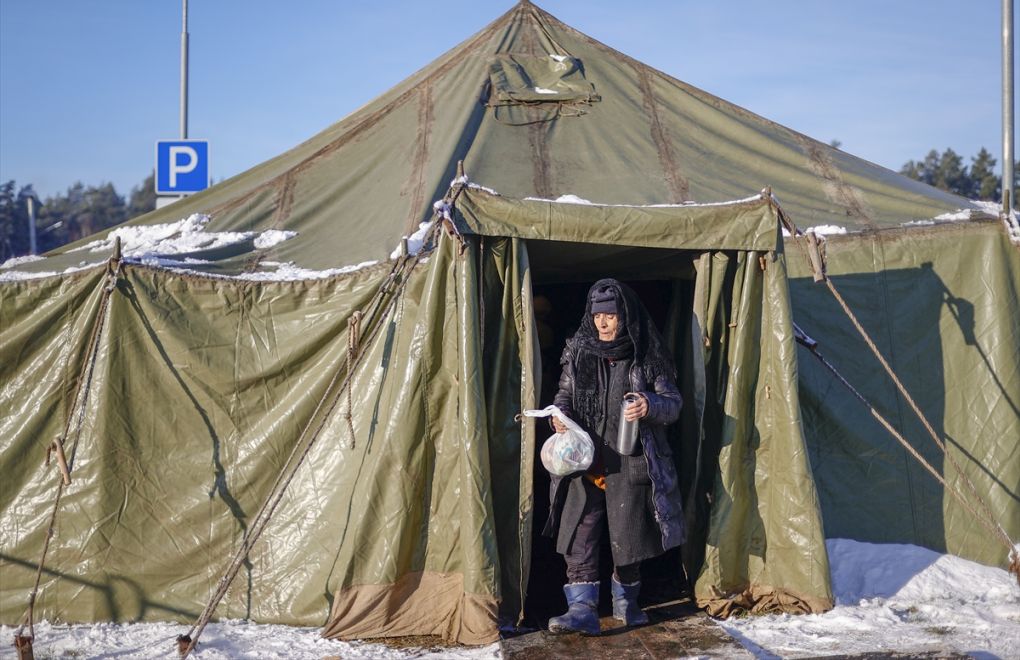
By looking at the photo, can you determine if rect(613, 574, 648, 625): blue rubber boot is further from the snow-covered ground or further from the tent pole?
the tent pole

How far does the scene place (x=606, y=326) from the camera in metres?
5.18

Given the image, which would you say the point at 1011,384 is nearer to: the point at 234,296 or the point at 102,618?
the point at 234,296

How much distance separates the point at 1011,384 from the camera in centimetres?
602

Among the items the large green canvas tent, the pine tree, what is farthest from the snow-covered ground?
the pine tree

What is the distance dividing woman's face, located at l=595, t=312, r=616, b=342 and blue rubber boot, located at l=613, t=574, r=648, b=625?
1191mm

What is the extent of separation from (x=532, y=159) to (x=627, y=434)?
1977mm

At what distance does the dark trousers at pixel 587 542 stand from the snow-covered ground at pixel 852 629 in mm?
524

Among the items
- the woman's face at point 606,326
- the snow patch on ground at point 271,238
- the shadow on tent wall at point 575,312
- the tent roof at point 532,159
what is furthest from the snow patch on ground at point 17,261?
the woman's face at point 606,326

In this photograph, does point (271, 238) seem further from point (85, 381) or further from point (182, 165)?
point (182, 165)

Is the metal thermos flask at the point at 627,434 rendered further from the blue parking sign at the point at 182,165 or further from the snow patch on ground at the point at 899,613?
the blue parking sign at the point at 182,165

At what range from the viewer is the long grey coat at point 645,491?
16.5 ft

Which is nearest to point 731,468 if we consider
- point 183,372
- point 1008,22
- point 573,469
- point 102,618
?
point 573,469

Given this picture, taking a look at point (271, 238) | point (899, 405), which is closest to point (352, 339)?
point (271, 238)

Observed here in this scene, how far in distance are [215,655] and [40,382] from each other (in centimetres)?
182
